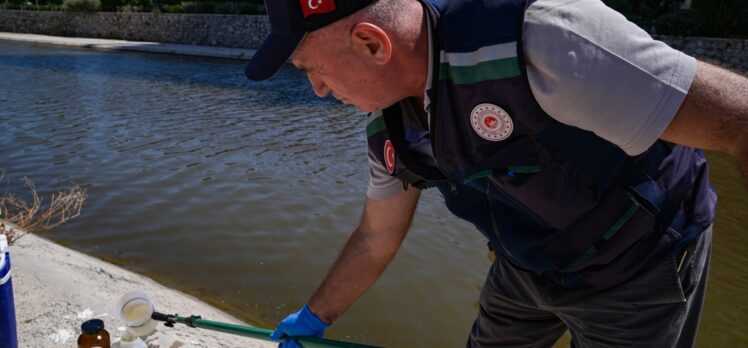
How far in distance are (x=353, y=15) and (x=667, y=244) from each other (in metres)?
0.97

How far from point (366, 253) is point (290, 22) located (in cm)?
97

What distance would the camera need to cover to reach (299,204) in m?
6.33

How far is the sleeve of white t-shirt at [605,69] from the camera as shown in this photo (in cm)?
127

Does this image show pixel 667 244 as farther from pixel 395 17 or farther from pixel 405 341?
pixel 405 341

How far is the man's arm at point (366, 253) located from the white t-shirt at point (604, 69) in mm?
848

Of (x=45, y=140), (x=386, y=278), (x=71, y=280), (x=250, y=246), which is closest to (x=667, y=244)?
(x=71, y=280)

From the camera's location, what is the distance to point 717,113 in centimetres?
125

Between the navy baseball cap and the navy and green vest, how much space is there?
0.22 m

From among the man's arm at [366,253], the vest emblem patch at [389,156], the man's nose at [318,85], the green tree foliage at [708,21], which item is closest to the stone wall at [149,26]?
the green tree foliage at [708,21]

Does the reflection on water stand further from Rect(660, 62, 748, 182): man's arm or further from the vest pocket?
Rect(660, 62, 748, 182): man's arm

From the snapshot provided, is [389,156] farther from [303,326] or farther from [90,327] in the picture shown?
[90,327]

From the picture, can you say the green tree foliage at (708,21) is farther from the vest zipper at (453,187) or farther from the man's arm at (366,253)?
the vest zipper at (453,187)

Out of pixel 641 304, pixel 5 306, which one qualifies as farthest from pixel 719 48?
pixel 5 306

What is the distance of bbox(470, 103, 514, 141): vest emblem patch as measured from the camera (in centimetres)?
144
